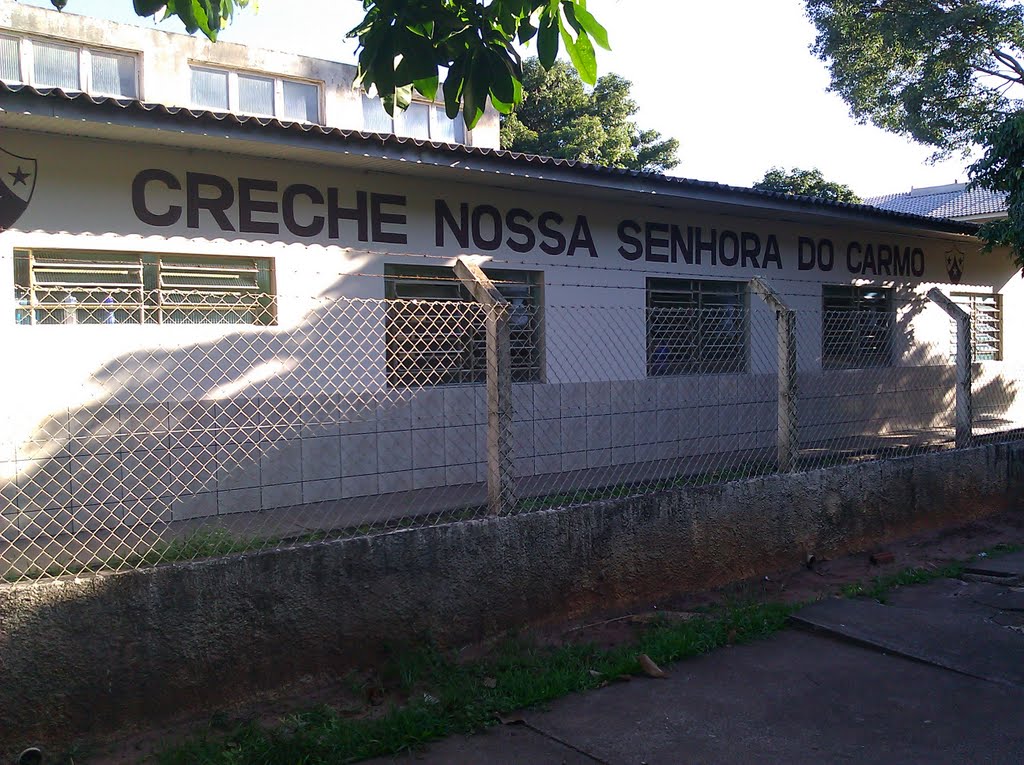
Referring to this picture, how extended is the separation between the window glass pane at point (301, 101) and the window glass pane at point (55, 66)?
312cm

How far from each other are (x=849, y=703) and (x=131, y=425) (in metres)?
5.05

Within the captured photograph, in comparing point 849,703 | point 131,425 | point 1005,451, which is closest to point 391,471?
point 131,425

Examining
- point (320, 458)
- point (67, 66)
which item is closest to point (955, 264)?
point (320, 458)

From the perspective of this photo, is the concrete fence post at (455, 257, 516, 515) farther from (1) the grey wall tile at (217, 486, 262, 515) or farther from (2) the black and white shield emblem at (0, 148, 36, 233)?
(2) the black and white shield emblem at (0, 148, 36, 233)

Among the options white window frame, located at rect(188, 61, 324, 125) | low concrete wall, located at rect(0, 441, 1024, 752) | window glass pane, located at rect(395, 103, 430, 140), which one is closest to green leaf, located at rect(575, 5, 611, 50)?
low concrete wall, located at rect(0, 441, 1024, 752)

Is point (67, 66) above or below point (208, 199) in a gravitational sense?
above

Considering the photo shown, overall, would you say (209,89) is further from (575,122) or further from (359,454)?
(575,122)

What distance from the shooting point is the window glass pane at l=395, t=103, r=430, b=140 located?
15711mm

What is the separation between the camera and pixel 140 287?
22.1 ft

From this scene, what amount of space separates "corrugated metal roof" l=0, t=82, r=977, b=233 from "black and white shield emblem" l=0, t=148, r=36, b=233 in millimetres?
799

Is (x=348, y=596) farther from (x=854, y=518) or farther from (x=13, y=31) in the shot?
(x=13, y=31)

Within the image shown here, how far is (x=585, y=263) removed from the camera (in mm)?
9219

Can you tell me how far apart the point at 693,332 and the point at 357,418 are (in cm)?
422

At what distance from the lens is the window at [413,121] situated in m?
15.6
